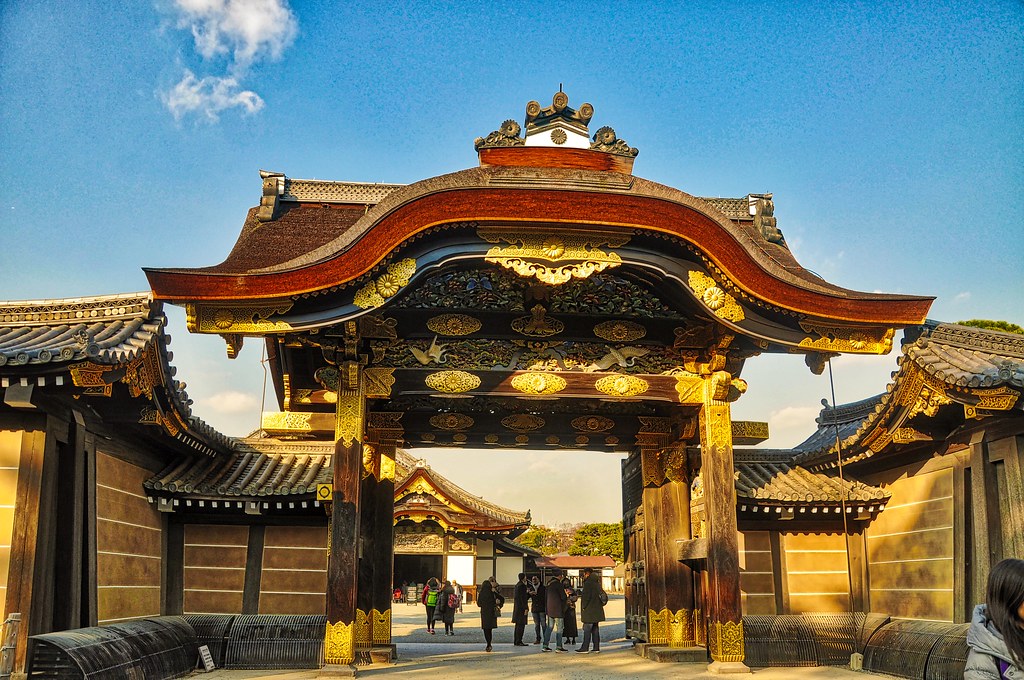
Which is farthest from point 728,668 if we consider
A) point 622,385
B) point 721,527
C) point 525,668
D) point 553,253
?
point 553,253

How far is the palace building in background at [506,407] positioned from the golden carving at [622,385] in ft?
0.11

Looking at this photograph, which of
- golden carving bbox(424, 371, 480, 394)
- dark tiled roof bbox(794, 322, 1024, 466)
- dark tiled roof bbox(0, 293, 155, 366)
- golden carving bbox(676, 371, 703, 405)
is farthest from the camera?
golden carving bbox(676, 371, 703, 405)

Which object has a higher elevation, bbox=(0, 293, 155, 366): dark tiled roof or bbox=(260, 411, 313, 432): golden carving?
bbox=(0, 293, 155, 366): dark tiled roof

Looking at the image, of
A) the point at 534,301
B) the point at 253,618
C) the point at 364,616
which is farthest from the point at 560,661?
the point at 534,301

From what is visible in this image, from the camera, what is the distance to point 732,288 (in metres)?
10.1

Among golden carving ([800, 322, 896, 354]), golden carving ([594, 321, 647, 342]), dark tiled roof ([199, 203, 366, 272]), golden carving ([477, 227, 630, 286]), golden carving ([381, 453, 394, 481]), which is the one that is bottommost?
golden carving ([381, 453, 394, 481])

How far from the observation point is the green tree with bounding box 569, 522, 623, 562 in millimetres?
64625

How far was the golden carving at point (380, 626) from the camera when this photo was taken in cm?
1271

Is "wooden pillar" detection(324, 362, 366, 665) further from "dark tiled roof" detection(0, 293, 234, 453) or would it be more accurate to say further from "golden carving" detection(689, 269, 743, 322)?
"golden carving" detection(689, 269, 743, 322)

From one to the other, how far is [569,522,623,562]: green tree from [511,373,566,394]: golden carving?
181ft

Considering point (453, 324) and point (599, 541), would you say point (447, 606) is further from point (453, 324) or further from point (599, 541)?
point (599, 541)

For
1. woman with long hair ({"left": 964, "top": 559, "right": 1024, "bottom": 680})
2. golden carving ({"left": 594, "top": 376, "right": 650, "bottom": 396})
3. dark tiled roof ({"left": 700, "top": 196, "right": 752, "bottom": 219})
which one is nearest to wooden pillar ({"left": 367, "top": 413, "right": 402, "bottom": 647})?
golden carving ({"left": 594, "top": 376, "right": 650, "bottom": 396})

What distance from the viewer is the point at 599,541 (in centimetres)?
6525

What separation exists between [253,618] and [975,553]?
9894mm
